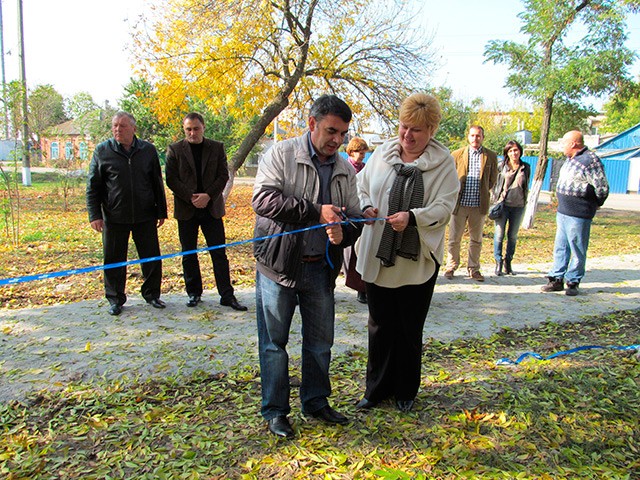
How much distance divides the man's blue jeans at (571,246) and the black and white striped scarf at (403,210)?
12.9ft

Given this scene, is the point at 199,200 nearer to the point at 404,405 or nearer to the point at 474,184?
the point at 404,405

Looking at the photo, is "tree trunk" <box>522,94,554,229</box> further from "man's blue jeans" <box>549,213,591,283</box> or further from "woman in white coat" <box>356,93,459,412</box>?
"woman in white coat" <box>356,93,459,412</box>

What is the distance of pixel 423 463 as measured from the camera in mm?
2816

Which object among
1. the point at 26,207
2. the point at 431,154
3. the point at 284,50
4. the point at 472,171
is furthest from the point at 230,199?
the point at 431,154

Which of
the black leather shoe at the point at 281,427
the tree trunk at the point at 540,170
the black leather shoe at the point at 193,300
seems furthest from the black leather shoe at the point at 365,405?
the tree trunk at the point at 540,170

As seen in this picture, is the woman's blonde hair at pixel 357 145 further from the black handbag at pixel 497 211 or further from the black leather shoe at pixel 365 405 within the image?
the black leather shoe at pixel 365 405

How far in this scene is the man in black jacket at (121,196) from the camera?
16.7ft

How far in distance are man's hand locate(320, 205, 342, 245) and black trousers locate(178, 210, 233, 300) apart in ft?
9.04

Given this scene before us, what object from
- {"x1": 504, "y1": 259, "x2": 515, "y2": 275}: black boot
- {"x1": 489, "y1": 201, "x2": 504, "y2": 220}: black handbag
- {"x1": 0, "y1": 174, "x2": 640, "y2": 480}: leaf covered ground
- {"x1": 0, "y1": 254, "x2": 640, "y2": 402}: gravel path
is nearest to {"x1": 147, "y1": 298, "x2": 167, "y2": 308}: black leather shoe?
{"x1": 0, "y1": 254, "x2": 640, "y2": 402}: gravel path

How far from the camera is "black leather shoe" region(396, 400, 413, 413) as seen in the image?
3.39 m

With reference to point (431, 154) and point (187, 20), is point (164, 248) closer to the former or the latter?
point (187, 20)

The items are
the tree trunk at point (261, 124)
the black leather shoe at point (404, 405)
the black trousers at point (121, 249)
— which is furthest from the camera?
the tree trunk at point (261, 124)

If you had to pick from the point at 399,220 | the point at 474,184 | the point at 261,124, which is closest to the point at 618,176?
the point at 261,124

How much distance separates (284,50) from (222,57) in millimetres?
1496
